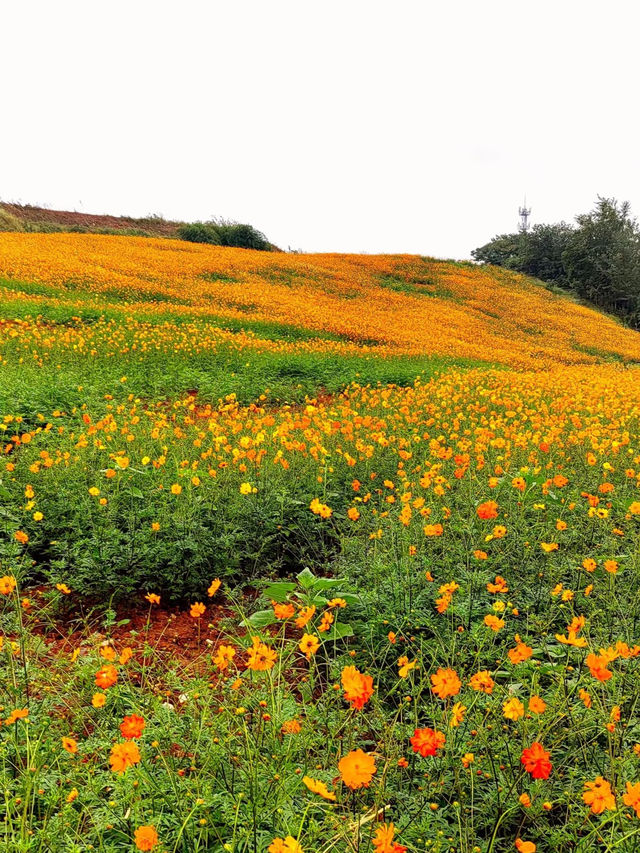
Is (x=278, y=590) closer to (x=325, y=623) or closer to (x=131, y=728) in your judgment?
(x=325, y=623)

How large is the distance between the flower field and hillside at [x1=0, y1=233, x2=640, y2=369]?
5666mm

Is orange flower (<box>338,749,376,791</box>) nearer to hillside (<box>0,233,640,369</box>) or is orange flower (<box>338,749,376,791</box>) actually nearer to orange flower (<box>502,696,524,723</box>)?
orange flower (<box>502,696,524,723</box>)

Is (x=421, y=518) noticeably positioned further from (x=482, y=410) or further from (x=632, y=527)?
(x=482, y=410)

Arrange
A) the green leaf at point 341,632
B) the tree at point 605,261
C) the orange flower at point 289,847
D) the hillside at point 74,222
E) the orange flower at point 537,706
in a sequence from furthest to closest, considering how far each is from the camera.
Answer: the tree at point 605,261 → the hillside at point 74,222 → the green leaf at point 341,632 → the orange flower at point 537,706 → the orange flower at point 289,847

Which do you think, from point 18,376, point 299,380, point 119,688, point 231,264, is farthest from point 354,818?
point 231,264

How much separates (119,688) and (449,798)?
126 centimetres

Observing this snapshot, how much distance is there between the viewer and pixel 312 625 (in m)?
2.09

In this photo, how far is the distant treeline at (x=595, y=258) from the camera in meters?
36.4

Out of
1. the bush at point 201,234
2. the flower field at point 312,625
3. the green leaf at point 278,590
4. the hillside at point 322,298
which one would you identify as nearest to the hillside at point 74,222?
the bush at point 201,234

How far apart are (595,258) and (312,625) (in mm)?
41530

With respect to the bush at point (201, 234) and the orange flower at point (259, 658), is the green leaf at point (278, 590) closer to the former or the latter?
the orange flower at point (259, 658)

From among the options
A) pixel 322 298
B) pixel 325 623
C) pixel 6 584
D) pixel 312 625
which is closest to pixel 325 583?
pixel 312 625

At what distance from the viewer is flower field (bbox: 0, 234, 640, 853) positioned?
A: 1514mm

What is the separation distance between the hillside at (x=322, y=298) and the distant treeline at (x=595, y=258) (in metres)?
9.13
